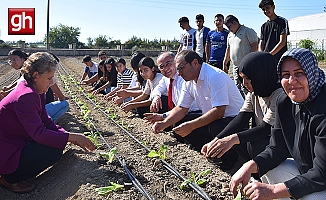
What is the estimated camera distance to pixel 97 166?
12.7 feet

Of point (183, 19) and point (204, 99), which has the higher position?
point (183, 19)

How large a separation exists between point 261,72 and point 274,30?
9.14 ft

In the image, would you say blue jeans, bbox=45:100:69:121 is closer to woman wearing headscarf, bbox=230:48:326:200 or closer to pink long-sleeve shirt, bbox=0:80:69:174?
pink long-sleeve shirt, bbox=0:80:69:174

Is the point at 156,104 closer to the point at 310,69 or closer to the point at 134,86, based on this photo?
the point at 134,86

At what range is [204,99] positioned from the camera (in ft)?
13.5

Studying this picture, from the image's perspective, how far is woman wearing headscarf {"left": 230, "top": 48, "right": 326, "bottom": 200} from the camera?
6.79 ft

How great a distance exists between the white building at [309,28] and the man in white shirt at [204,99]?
3272 centimetres

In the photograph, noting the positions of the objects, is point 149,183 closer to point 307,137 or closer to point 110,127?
point 307,137

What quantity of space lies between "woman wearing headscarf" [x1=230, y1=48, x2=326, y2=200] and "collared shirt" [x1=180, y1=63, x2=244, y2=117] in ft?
4.57

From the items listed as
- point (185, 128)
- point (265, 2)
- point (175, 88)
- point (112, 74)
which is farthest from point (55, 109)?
point (265, 2)

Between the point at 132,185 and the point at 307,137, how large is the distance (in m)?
1.71

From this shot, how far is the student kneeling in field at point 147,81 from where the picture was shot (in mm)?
5613

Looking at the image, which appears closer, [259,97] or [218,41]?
[259,97]

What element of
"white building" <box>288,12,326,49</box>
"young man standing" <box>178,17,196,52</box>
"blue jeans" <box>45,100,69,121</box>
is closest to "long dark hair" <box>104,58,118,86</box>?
"young man standing" <box>178,17,196,52</box>
